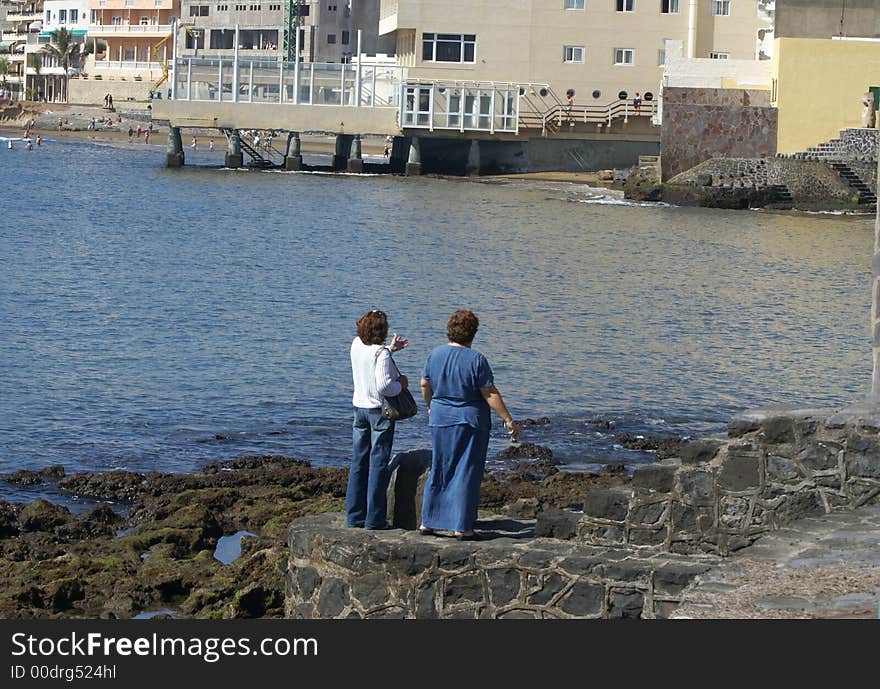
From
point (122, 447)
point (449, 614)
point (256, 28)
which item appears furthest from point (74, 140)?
point (449, 614)

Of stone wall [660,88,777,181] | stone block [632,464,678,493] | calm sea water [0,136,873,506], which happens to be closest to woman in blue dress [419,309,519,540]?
stone block [632,464,678,493]

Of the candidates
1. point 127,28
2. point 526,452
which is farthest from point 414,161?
point 127,28

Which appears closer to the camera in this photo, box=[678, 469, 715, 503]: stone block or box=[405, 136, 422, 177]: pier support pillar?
box=[678, 469, 715, 503]: stone block

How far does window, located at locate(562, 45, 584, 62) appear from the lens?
72938mm

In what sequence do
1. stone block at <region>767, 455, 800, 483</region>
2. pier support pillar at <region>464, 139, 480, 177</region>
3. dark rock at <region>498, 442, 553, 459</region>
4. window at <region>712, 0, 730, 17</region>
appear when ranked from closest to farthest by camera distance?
stone block at <region>767, 455, 800, 483</region> < dark rock at <region>498, 442, 553, 459</region> < window at <region>712, 0, 730, 17</region> < pier support pillar at <region>464, 139, 480, 177</region>

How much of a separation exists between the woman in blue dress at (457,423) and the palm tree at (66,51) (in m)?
140

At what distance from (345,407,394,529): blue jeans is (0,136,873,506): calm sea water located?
674cm

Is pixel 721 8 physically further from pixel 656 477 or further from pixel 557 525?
pixel 557 525

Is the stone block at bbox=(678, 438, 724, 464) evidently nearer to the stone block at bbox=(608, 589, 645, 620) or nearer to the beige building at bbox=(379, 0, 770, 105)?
the stone block at bbox=(608, 589, 645, 620)

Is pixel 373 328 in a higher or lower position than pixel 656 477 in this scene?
higher

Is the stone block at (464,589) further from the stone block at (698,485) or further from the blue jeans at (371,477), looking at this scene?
the stone block at (698,485)

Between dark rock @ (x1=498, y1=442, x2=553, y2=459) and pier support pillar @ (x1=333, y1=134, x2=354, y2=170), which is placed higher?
pier support pillar @ (x1=333, y1=134, x2=354, y2=170)

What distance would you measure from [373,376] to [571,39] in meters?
63.2

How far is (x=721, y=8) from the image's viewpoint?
241ft
